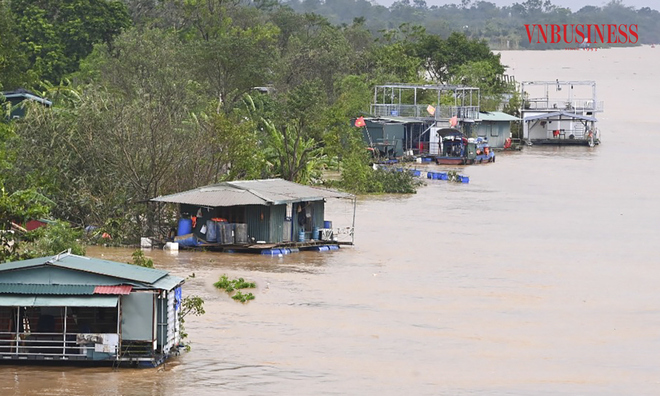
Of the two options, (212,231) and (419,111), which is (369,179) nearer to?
(212,231)

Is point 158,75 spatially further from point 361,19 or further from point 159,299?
point 361,19

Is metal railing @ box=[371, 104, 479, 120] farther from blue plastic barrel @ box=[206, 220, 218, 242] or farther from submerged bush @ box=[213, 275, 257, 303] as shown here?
submerged bush @ box=[213, 275, 257, 303]

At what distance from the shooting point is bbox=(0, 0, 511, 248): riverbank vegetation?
35156 millimetres

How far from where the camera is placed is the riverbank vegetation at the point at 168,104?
35.2m

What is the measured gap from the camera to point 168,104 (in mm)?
45469

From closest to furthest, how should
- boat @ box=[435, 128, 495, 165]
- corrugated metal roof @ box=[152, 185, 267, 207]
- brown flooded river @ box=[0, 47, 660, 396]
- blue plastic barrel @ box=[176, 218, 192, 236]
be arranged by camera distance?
brown flooded river @ box=[0, 47, 660, 396] → corrugated metal roof @ box=[152, 185, 267, 207] → blue plastic barrel @ box=[176, 218, 192, 236] → boat @ box=[435, 128, 495, 165]

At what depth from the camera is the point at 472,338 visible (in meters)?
24.7

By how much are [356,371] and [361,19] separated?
9439cm

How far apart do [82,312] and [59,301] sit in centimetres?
83

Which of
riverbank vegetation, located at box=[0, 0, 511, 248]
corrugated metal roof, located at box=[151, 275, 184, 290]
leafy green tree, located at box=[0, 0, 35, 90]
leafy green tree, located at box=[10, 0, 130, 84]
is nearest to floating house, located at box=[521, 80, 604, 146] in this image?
riverbank vegetation, located at box=[0, 0, 511, 248]

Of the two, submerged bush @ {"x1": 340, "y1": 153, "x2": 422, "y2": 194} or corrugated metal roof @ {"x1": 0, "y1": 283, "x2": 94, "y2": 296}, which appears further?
submerged bush @ {"x1": 340, "y1": 153, "x2": 422, "y2": 194}

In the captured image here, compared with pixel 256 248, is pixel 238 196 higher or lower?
higher

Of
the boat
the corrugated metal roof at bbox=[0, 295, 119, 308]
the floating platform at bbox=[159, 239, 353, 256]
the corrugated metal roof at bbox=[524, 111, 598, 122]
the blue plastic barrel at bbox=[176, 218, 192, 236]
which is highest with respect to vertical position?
the corrugated metal roof at bbox=[524, 111, 598, 122]

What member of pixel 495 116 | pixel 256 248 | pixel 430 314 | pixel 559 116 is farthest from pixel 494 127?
pixel 430 314
